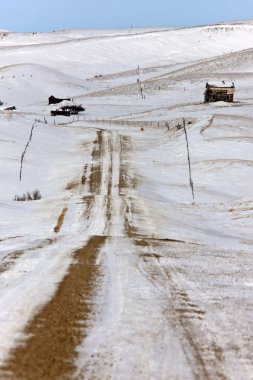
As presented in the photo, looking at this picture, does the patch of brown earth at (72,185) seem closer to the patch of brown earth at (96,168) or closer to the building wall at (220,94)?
the patch of brown earth at (96,168)

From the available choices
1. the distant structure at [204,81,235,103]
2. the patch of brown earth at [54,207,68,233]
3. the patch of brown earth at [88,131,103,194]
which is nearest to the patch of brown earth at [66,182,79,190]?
the patch of brown earth at [88,131,103,194]

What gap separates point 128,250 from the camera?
31.4ft

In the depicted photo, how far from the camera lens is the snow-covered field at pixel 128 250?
4387mm

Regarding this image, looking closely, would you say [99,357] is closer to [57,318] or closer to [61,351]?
[61,351]

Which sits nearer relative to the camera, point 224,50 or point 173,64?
point 173,64

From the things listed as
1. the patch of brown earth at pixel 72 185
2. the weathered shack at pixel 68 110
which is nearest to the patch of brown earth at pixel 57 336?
the patch of brown earth at pixel 72 185

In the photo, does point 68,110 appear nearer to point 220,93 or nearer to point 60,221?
point 220,93

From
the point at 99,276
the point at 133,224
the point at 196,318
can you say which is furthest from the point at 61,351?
the point at 133,224

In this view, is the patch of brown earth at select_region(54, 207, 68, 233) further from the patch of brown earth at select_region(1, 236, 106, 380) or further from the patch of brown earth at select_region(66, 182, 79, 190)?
the patch of brown earth at select_region(1, 236, 106, 380)

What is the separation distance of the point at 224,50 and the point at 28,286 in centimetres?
12013

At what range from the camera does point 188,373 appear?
4.10 m

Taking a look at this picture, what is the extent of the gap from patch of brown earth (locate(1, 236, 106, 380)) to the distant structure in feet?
187

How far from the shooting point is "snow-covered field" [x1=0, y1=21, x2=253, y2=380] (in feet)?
14.4

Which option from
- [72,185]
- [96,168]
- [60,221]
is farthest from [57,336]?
[96,168]
